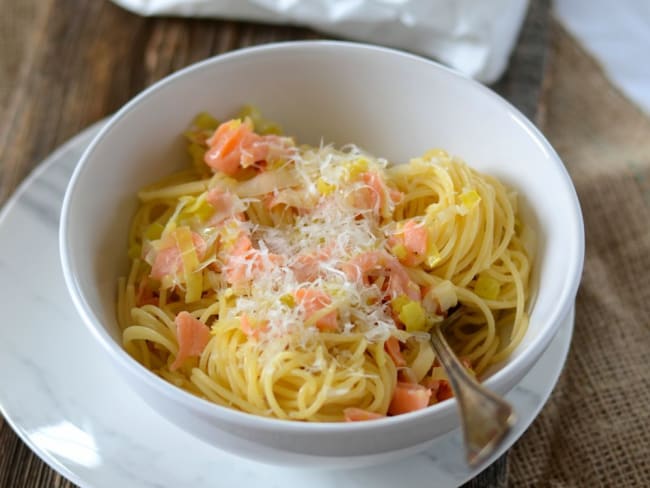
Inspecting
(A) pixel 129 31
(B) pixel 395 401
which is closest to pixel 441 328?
(B) pixel 395 401

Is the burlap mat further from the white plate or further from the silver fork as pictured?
the silver fork

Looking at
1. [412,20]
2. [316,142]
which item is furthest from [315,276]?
[412,20]

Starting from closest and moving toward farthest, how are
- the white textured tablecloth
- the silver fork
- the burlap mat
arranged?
the silver fork < the burlap mat < the white textured tablecloth

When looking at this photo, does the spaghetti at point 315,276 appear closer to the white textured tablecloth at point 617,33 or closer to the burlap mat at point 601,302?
the burlap mat at point 601,302

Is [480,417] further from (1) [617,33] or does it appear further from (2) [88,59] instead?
(1) [617,33]

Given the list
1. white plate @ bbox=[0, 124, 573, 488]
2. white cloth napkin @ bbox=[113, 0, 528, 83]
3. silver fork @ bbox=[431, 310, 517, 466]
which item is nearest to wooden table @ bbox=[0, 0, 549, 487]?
white cloth napkin @ bbox=[113, 0, 528, 83]

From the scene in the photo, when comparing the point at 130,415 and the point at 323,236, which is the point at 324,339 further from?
the point at 130,415

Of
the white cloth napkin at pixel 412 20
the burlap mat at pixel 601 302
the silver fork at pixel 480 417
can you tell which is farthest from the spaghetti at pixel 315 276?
the white cloth napkin at pixel 412 20

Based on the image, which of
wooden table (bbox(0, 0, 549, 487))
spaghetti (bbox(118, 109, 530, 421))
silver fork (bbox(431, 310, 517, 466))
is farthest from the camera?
wooden table (bbox(0, 0, 549, 487))
